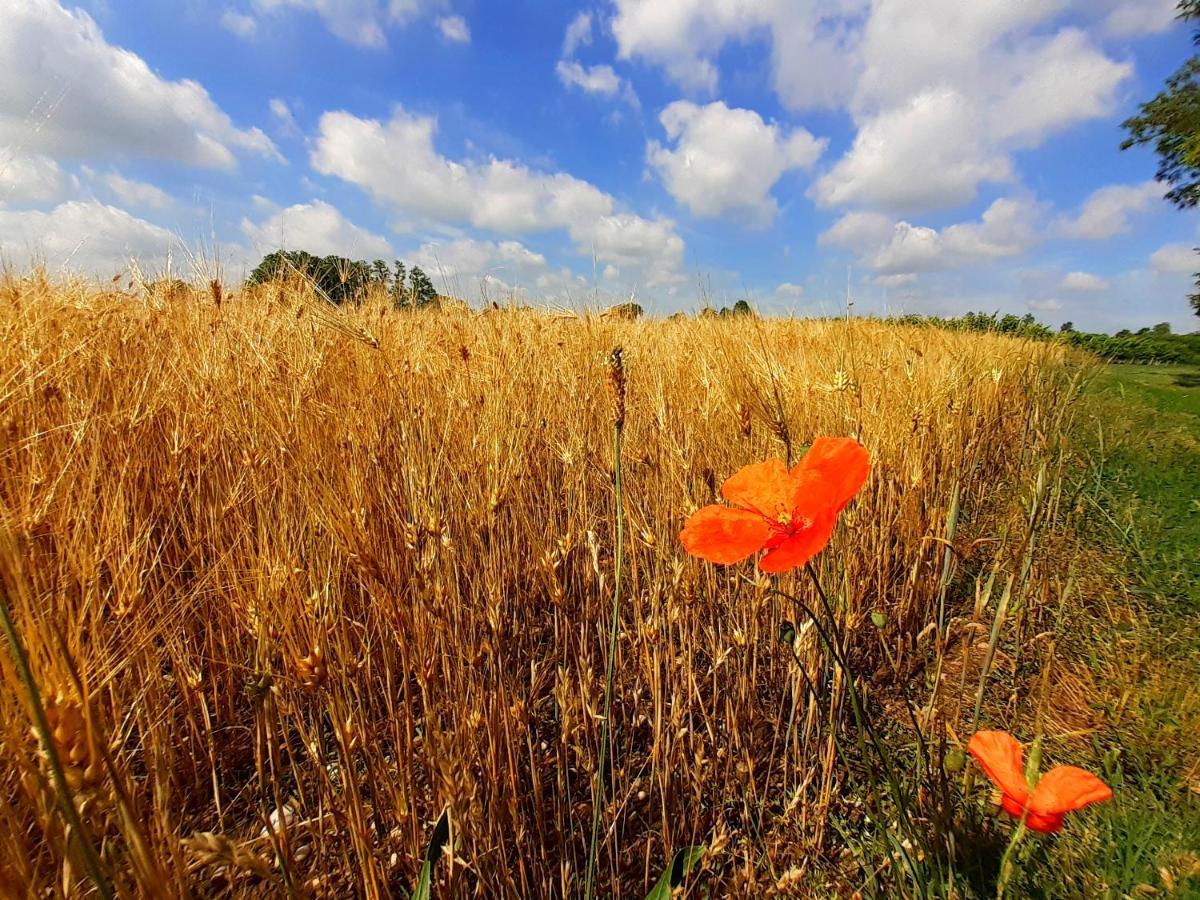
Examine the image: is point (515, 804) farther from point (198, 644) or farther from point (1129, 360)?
point (1129, 360)

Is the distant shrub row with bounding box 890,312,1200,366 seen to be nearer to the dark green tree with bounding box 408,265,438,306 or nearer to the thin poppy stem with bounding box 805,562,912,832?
the dark green tree with bounding box 408,265,438,306

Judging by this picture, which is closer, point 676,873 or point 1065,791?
point 1065,791

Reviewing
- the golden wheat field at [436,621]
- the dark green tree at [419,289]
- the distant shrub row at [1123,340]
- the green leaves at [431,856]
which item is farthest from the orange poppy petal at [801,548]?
the distant shrub row at [1123,340]

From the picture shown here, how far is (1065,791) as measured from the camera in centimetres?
54

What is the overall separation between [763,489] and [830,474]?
0.34ft

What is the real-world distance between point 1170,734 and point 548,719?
116cm

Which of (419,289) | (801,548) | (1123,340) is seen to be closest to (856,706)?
(801,548)

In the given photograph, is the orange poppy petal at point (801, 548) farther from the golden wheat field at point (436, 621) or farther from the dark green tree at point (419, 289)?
the dark green tree at point (419, 289)

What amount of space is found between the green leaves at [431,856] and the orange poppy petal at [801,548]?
1.84ft

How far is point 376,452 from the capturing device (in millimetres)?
1391

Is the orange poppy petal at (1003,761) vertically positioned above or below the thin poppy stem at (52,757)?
below

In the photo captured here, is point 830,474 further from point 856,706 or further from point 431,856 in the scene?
point 431,856

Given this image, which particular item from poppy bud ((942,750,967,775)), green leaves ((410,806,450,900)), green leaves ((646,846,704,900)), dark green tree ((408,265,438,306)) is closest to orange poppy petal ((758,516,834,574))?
poppy bud ((942,750,967,775))

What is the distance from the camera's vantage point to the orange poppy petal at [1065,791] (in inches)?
20.7
